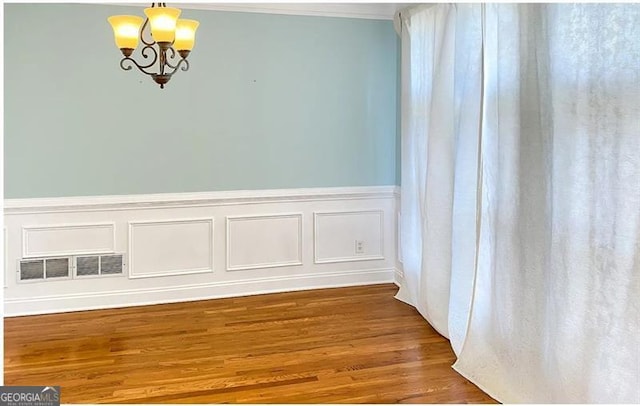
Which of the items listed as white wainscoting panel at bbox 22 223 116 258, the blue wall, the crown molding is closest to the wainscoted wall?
white wainscoting panel at bbox 22 223 116 258

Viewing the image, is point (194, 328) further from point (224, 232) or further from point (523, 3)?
point (523, 3)

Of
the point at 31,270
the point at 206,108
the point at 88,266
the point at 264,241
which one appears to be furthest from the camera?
the point at 264,241

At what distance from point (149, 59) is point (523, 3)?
2664 millimetres

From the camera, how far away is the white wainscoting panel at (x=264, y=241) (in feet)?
13.8

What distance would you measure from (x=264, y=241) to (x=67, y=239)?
1.49 meters

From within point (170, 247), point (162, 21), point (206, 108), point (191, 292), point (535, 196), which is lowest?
point (191, 292)

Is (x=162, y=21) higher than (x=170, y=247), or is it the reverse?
(x=162, y=21)

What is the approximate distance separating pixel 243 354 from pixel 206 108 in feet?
6.31

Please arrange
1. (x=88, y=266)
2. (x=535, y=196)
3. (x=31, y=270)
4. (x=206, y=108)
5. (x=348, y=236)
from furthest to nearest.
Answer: (x=348, y=236)
(x=206, y=108)
(x=88, y=266)
(x=31, y=270)
(x=535, y=196)

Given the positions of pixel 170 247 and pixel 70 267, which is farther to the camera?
pixel 170 247

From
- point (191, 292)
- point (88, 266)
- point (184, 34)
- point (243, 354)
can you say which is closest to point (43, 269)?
point (88, 266)

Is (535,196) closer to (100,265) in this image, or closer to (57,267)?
(100,265)

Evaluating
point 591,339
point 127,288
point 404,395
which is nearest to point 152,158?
point 127,288

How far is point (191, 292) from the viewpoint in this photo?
162 inches
